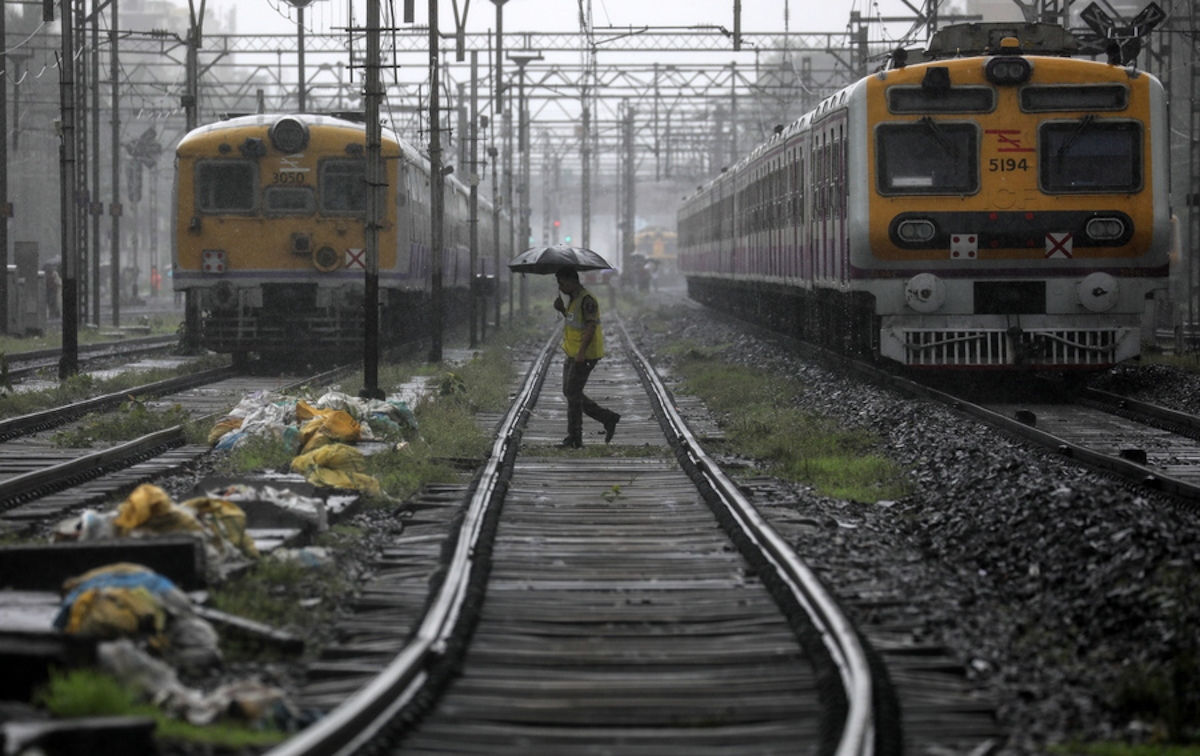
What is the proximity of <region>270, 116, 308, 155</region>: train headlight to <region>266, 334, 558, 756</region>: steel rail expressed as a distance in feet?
41.8

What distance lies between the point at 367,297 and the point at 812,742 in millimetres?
11676

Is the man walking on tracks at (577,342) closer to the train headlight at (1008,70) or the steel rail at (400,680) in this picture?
the steel rail at (400,680)

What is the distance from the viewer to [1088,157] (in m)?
15.2

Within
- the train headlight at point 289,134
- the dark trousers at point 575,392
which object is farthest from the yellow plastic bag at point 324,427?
the train headlight at point 289,134

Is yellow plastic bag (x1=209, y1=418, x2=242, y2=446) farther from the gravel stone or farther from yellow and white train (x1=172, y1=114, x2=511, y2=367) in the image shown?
yellow and white train (x1=172, y1=114, x2=511, y2=367)

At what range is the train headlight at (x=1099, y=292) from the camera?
Result: 1495 centimetres

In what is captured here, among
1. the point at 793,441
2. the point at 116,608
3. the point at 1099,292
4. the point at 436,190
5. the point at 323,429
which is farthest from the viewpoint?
the point at 436,190

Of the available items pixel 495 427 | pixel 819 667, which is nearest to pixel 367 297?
pixel 495 427

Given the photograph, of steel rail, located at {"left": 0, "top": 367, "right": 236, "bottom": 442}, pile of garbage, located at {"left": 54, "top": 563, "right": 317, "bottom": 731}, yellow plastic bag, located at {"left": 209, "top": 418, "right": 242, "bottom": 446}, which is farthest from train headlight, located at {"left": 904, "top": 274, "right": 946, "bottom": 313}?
pile of garbage, located at {"left": 54, "top": 563, "right": 317, "bottom": 731}

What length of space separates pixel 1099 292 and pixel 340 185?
34.2 ft

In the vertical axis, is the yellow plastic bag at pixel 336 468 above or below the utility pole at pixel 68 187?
below

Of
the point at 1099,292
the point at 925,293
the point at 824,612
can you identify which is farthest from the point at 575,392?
the point at 824,612

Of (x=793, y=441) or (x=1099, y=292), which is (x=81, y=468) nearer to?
(x=793, y=441)

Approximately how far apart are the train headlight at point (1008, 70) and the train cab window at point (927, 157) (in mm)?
519
